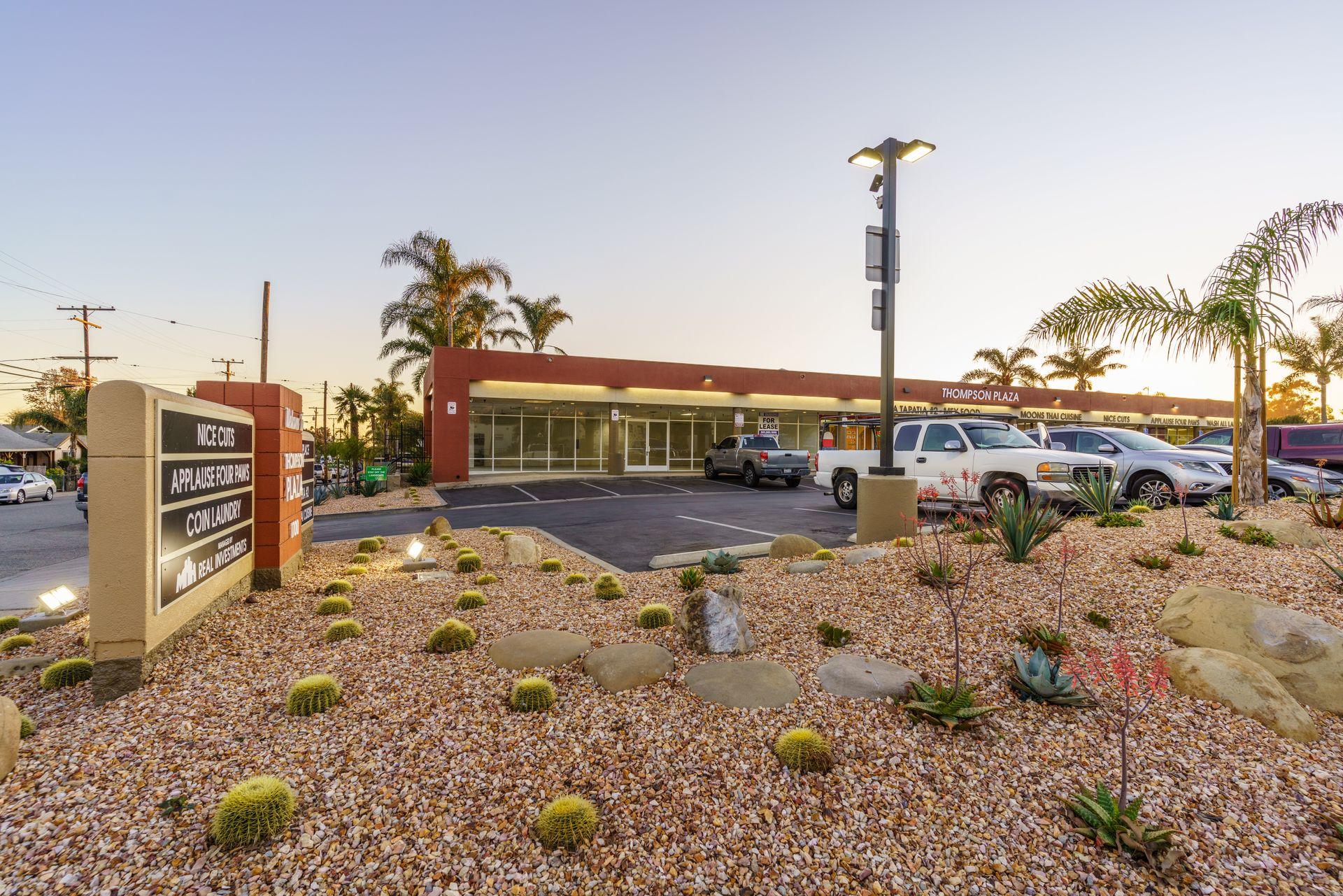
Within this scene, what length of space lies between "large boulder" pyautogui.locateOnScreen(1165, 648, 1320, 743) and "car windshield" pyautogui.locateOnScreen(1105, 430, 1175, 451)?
926cm

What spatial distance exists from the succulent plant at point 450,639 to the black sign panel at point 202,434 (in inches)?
77.4

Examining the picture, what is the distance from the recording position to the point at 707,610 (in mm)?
3998

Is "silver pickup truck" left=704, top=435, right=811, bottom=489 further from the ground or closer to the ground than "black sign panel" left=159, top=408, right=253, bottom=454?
closer to the ground

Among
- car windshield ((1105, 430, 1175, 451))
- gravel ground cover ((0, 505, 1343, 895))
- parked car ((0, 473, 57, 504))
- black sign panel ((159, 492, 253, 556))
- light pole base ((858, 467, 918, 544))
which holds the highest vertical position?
car windshield ((1105, 430, 1175, 451))

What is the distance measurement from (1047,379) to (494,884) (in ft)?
149

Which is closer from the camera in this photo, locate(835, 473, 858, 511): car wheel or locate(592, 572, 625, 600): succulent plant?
locate(592, 572, 625, 600): succulent plant

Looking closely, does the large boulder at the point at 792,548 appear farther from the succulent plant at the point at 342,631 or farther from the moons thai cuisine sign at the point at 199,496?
the moons thai cuisine sign at the point at 199,496

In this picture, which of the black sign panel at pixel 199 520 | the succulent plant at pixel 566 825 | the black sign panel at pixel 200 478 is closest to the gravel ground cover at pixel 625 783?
the succulent plant at pixel 566 825

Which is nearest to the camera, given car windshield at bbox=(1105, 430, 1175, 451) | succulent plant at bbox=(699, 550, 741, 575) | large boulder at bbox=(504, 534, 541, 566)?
succulent plant at bbox=(699, 550, 741, 575)

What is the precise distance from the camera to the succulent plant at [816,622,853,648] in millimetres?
4012

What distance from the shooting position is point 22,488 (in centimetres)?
2236

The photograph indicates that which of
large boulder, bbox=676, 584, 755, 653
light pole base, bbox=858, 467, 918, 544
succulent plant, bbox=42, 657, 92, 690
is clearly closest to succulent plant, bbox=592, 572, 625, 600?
large boulder, bbox=676, 584, 755, 653

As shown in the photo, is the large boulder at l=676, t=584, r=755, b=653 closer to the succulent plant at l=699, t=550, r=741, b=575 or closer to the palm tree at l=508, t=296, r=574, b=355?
the succulent plant at l=699, t=550, r=741, b=575

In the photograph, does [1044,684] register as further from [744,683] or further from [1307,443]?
[1307,443]
